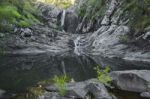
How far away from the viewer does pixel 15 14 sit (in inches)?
1448

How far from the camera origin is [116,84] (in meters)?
13.9

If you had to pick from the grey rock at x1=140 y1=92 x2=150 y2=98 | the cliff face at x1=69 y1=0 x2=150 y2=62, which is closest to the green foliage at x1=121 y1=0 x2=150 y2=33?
the cliff face at x1=69 y1=0 x2=150 y2=62

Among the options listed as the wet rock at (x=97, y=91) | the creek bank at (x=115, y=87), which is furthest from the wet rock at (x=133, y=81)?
the wet rock at (x=97, y=91)

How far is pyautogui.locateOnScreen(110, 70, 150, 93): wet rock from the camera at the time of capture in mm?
13102

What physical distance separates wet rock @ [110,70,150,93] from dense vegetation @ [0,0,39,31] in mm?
20202

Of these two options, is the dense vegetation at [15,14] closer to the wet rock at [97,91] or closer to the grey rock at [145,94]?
the wet rock at [97,91]

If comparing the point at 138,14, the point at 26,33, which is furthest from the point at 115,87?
the point at 26,33

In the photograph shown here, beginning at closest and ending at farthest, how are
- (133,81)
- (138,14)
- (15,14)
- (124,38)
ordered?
(133,81) → (124,38) → (138,14) → (15,14)

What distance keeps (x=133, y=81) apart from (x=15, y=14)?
26457 millimetres

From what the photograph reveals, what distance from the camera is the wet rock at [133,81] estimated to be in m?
13.1

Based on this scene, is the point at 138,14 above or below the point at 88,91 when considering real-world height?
above

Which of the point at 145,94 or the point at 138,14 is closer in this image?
the point at 145,94

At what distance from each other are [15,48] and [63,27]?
17.1 m

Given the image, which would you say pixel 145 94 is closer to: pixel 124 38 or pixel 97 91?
pixel 97 91
